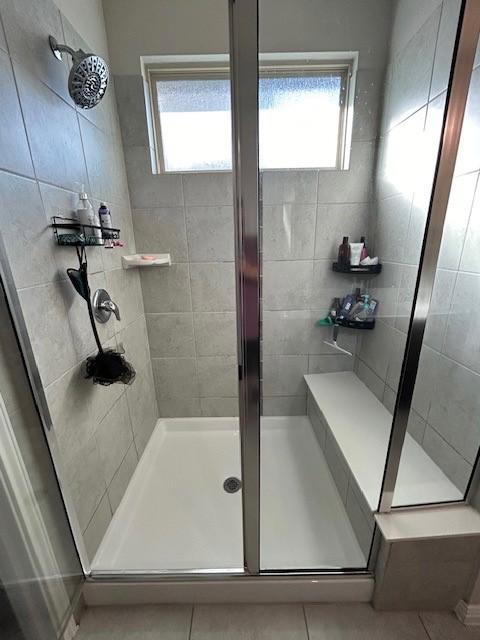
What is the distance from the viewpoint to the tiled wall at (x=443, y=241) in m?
0.83

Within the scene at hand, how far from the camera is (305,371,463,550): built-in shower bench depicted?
3.09 feet

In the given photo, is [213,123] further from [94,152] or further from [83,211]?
[83,211]

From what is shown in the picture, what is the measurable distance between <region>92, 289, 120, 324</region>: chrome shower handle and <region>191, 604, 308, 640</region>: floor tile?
1.18m

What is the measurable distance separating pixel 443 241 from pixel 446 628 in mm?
1336

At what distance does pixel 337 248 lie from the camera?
1496mm

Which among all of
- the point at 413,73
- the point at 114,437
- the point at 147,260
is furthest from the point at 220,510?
the point at 413,73

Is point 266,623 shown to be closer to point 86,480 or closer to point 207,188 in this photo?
point 86,480

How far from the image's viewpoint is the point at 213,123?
5.01ft

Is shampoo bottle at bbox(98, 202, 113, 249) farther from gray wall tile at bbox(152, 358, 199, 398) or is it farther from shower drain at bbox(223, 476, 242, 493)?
shower drain at bbox(223, 476, 242, 493)

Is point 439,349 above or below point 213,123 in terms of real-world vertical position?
below

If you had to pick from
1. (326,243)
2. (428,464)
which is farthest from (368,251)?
(428,464)

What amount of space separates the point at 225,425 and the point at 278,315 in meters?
0.91

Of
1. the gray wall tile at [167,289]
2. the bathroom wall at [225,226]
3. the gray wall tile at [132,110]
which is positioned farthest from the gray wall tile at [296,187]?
the gray wall tile at [132,110]

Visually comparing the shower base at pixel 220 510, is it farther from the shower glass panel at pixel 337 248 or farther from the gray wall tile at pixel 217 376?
the gray wall tile at pixel 217 376
